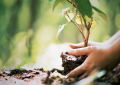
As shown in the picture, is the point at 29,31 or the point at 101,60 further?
Result: the point at 29,31

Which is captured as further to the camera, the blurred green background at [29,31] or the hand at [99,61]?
the blurred green background at [29,31]

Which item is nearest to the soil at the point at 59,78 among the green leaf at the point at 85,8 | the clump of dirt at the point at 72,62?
the clump of dirt at the point at 72,62

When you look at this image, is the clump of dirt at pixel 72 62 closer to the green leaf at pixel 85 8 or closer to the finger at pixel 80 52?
the finger at pixel 80 52

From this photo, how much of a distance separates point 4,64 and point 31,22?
63 centimetres

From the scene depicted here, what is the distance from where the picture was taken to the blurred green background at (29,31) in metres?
1.31

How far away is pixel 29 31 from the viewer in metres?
1.34

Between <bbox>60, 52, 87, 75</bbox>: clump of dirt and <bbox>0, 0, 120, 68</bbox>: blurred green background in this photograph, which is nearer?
<bbox>60, 52, 87, 75</bbox>: clump of dirt

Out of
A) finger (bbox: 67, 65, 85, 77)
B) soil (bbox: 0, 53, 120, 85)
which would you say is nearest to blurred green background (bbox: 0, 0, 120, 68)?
soil (bbox: 0, 53, 120, 85)

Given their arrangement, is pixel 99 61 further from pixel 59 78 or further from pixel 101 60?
pixel 59 78

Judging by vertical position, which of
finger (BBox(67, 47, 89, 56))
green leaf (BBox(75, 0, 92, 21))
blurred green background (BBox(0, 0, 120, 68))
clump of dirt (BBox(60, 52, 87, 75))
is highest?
blurred green background (BBox(0, 0, 120, 68))

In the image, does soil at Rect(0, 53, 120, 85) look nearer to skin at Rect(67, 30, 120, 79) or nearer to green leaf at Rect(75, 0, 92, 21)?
skin at Rect(67, 30, 120, 79)

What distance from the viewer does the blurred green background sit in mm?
1307

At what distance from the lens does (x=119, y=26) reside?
116 centimetres

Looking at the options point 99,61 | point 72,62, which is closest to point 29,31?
point 72,62
